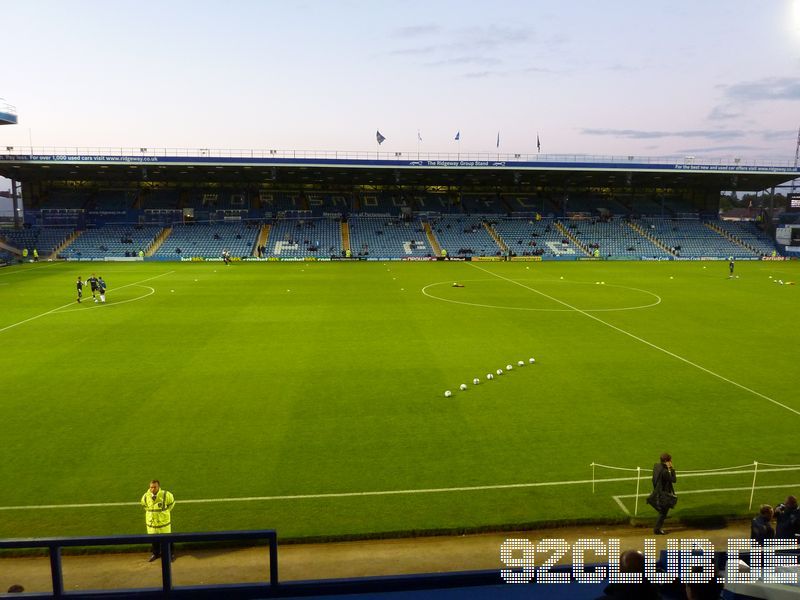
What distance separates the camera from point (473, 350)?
23.0 meters

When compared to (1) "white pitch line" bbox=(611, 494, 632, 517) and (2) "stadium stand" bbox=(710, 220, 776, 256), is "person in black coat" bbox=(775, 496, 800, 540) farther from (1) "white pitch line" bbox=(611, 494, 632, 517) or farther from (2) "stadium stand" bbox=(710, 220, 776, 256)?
(2) "stadium stand" bbox=(710, 220, 776, 256)

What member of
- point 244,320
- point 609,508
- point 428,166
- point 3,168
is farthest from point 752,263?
point 3,168

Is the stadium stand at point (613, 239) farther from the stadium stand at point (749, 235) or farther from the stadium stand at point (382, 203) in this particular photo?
the stadium stand at point (382, 203)

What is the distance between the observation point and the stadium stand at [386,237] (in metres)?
73.4

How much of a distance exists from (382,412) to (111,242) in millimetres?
67141

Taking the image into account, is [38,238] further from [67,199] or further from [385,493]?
[385,493]

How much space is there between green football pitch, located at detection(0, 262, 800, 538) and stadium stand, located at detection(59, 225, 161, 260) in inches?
1534

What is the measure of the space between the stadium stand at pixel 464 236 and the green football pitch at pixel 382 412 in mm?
40043

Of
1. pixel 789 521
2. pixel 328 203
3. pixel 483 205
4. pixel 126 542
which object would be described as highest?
pixel 328 203

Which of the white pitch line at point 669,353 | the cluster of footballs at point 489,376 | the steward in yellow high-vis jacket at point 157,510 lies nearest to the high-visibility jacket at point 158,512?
the steward in yellow high-vis jacket at point 157,510

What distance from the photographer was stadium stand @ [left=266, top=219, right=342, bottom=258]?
72438 millimetres

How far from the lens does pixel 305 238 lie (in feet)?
248

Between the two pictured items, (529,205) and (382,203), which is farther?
(529,205)

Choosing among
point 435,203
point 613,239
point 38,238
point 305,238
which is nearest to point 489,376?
point 305,238
